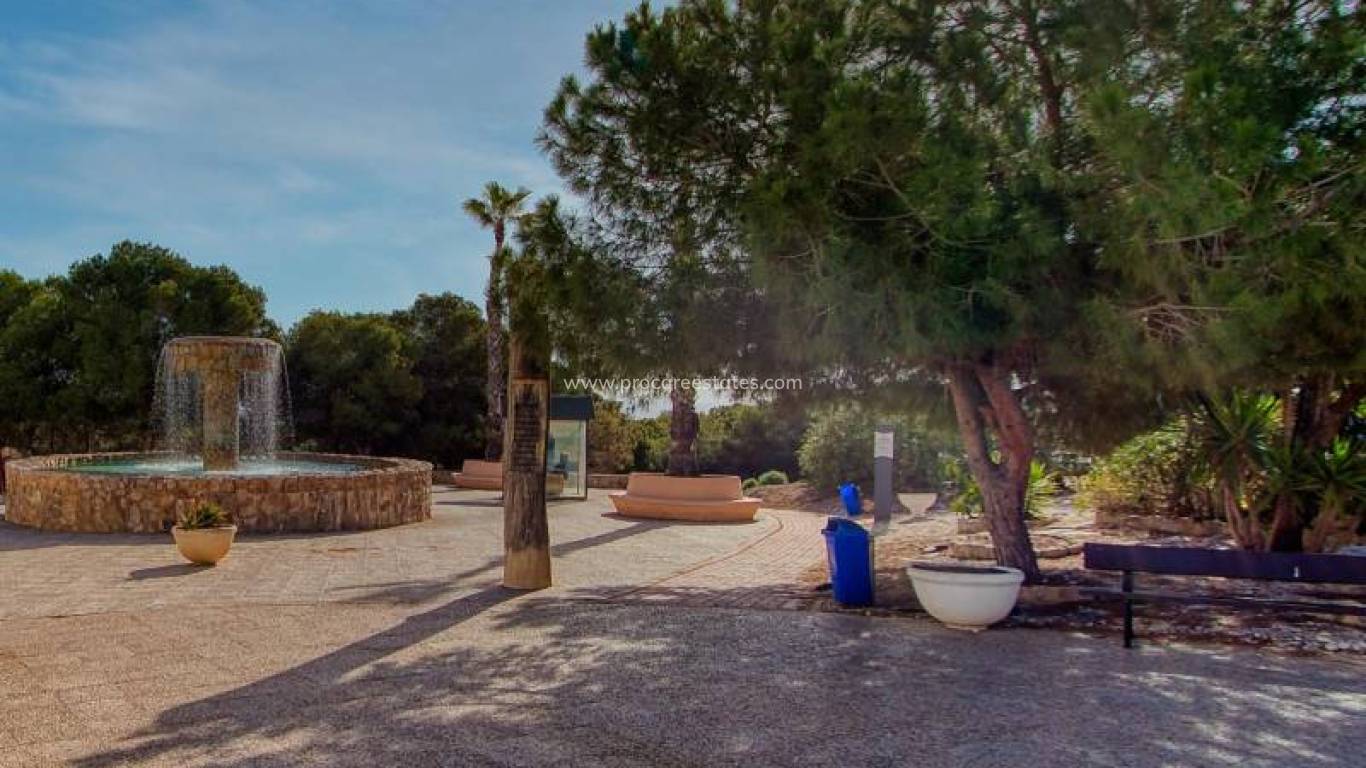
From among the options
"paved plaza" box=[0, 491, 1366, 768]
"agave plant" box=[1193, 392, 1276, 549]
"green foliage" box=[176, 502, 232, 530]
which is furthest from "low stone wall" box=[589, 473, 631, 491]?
"agave plant" box=[1193, 392, 1276, 549]

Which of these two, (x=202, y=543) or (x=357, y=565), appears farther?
(x=357, y=565)

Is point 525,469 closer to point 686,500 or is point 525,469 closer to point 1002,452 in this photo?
point 1002,452

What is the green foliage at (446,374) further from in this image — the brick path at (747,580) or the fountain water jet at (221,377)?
the brick path at (747,580)

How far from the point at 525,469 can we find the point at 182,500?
6.45 meters

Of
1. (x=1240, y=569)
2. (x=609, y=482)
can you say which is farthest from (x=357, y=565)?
(x=609, y=482)

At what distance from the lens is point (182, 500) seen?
40.9ft

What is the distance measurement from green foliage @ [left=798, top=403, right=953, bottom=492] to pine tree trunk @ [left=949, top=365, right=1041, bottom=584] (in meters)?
12.3

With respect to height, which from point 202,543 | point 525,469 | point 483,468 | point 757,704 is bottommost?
point 757,704

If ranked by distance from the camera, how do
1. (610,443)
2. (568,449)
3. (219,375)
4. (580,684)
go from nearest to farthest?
(580,684) < (219,375) < (568,449) < (610,443)

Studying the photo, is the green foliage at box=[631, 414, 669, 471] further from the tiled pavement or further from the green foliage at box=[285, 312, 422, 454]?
the tiled pavement

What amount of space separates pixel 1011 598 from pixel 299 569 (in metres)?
7.27

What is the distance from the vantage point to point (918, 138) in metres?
6.70

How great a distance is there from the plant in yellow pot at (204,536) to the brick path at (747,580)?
14.3ft

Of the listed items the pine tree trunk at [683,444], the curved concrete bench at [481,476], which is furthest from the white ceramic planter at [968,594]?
the curved concrete bench at [481,476]
